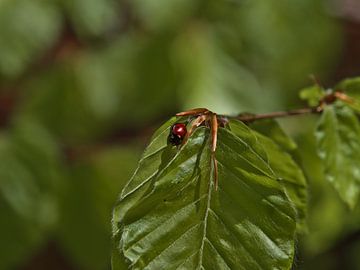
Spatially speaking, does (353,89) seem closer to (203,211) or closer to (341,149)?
(341,149)

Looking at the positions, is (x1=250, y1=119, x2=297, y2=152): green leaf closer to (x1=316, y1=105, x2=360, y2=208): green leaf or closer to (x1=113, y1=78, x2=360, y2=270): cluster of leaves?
(x1=316, y1=105, x2=360, y2=208): green leaf

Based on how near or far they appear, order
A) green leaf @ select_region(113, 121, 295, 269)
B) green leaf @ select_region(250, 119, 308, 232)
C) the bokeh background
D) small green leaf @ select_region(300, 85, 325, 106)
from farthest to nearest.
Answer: the bokeh background, small green leaf @ select_region(300, 85, 325, 106), green leaf @ select_region(250, 119, 308, 232), green leaf @ select_region(113, 121, 295, 269)

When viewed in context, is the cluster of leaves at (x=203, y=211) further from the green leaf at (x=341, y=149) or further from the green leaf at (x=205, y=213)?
the green leaf at (x=341, y=149)

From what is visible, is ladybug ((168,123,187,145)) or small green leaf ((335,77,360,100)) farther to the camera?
small green leaf ((335,77,360,100))

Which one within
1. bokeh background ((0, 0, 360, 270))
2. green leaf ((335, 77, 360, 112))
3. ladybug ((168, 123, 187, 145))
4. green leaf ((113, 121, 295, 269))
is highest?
ladybug ((168, 123, 187, 145))

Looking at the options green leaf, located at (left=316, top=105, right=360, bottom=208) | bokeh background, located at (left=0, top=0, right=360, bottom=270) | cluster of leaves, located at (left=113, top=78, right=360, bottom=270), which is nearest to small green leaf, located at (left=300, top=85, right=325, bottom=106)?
green leaf, located at (left=316, top=105, right=360, bottom=208)

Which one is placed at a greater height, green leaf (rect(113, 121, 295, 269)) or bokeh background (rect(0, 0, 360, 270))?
green leaf (rect(113, 121, 295, 269))

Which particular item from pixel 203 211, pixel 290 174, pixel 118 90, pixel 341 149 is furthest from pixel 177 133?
pixel 118 90

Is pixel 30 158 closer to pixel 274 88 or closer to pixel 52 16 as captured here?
pixel 52 16
